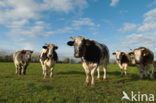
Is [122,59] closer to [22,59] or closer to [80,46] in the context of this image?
[80,46]

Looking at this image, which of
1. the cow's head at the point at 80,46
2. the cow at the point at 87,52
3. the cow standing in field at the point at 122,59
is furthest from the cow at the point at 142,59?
the cow's head at the point at 80,46

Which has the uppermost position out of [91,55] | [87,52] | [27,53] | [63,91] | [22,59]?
[27,53]

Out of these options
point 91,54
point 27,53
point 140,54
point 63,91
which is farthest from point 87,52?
point 27,53

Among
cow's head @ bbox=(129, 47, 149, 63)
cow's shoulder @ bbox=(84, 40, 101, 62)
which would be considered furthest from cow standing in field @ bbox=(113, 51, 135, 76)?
cow's shoulder @ bbox=(84, 40, 101, 62)

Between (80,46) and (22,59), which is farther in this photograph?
(22,59)

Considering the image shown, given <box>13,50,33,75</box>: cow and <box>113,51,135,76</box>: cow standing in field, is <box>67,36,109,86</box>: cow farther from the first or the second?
<box>13,50,33,75</box>: cow

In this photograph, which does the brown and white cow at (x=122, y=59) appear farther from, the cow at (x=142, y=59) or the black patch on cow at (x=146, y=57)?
the black patch on cow at (x=146, y=57)

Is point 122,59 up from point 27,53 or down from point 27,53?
down

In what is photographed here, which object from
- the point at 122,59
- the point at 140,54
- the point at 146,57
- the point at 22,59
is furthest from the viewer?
the point at 122,59

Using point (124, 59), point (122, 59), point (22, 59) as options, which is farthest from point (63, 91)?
point (124, 59)

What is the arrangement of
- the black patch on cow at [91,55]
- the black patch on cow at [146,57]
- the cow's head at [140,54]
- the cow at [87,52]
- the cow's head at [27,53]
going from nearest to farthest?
the cow at [87,52] → the black patch on cow at [91,55] → the cow's head at [140,54] → the black patch on cow at [146,57] → the cow's head at [27,53]

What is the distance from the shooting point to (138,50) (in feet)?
37.9

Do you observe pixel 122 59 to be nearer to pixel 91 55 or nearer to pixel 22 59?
pixel 91 55

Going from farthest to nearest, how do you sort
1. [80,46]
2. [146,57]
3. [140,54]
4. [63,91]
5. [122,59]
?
[122,59] < [146,57] < [140,54] < [80,46] < [63,91]
